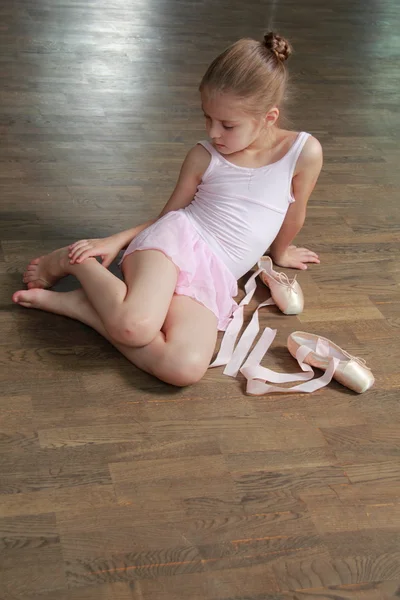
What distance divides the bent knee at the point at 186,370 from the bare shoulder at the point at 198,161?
443 millimetres

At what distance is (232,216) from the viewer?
6.03ft

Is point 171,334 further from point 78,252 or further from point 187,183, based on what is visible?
point 187,183

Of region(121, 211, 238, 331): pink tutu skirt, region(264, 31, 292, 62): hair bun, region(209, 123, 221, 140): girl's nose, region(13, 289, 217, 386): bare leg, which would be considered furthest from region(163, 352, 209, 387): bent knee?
region(264, 31, 292, 62): hair bun

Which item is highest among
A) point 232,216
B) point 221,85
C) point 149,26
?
point 221,85

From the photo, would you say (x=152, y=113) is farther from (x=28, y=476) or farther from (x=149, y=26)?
(x=28, y=476)

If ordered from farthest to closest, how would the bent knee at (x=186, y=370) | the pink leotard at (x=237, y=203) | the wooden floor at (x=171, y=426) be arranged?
the pink leotard at (x=237, y=203) < the bent knee at (x=186, y=370) < the wooden floor at (x=171, y=426)

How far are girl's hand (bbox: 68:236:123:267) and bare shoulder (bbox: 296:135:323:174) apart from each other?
0.42 metres

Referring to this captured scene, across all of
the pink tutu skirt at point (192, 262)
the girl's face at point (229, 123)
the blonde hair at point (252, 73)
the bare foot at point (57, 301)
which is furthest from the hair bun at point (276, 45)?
the bare foot at point (57, 301)

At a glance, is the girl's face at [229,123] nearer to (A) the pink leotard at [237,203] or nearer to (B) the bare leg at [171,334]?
(A) the pink leotard at [237,203]

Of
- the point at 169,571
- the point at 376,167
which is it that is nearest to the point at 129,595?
the point at 169,571

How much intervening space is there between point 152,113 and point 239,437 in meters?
1.56

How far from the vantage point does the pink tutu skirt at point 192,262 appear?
1730mm

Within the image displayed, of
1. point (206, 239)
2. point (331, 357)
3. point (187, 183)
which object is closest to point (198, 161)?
point (187, 183)

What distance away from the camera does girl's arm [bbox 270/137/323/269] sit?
1.85 m
